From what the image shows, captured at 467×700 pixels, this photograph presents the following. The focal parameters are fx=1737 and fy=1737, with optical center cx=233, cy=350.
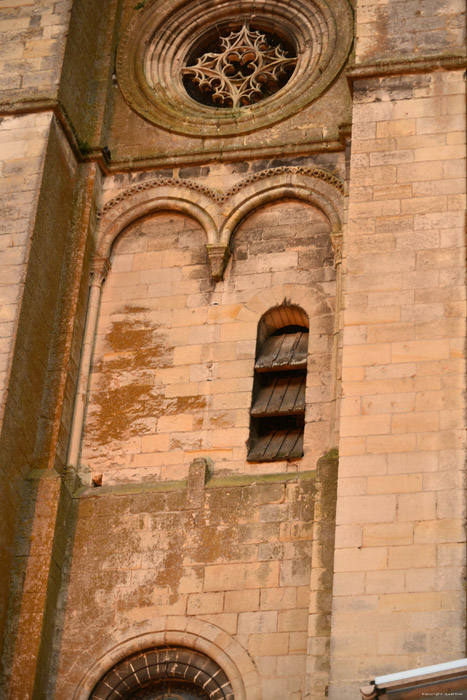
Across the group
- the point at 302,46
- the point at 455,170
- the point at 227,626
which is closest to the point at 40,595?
the point at 227,626

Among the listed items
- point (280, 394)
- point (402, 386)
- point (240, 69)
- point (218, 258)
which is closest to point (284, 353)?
point (280, 394)

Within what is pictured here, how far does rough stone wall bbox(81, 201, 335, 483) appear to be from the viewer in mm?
16984

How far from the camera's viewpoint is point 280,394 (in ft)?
56.6

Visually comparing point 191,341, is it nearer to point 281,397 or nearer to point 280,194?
point 281,397

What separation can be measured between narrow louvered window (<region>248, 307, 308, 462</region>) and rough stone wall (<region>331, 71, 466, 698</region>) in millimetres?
985

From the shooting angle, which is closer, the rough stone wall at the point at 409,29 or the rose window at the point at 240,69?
the rough stone wall at the point at 409,29

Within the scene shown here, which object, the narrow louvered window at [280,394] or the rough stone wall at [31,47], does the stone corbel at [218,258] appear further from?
the rough stone wall at [31,47]

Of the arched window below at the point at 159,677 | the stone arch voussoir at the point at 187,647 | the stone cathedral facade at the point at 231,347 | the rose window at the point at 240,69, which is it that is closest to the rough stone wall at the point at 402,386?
the stone cathedral facade at the point at 231,347

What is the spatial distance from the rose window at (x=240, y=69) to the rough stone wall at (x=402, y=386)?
8.39 feet

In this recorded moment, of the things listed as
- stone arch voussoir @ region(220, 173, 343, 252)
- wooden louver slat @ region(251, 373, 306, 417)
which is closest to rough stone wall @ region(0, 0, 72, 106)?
stone arch voussoir @ region(220, 173, 343, 252)

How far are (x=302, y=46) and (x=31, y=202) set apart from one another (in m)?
4.08

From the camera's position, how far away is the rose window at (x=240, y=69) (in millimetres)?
19953

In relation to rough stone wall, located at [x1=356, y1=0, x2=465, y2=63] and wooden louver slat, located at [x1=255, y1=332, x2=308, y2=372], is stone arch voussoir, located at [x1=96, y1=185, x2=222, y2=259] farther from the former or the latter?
rough stone wall, located at [x1=356, y1=0, x2=465, y2=63]

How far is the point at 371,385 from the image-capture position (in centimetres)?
1542
